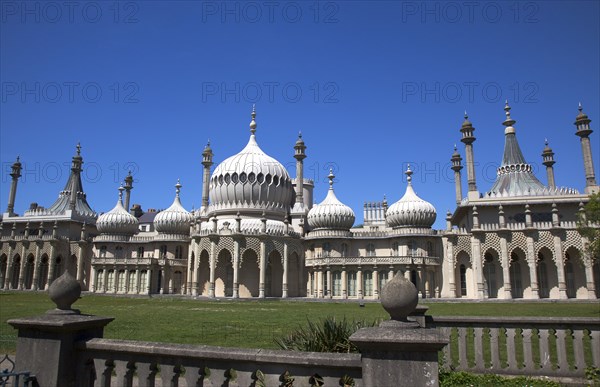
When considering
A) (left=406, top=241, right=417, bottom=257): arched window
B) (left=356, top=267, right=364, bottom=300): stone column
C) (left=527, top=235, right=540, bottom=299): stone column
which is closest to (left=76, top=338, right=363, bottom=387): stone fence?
(left=356, top=267, right=364, bottom=300): stone column

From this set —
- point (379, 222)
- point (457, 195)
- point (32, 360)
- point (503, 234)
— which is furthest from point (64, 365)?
point (379, 222)

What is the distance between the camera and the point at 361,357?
16.5 feet

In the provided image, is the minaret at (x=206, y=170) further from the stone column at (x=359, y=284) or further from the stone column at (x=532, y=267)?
the stone column at (x=532, y=267)

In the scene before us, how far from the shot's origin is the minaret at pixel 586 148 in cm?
4319

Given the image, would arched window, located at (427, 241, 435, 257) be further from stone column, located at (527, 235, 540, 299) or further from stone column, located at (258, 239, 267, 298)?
stone column, located at (258, 239, 267, 298)

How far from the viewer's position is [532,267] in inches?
1593

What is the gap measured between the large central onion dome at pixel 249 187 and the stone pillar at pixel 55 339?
4240cm

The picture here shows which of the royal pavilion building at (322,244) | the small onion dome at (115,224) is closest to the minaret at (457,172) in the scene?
the royal pavilion building at (322,244)

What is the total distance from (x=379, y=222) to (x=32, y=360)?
205 ft

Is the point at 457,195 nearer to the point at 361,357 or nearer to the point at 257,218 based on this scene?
the point at 257,218

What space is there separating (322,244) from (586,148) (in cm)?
2745

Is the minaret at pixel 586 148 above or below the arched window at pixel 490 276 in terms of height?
above

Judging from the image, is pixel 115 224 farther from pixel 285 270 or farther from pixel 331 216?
pixel 331 216

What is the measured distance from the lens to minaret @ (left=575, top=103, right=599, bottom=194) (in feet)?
142
